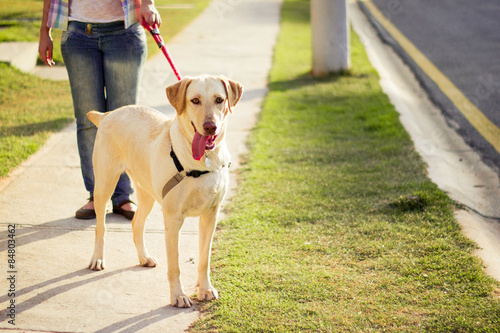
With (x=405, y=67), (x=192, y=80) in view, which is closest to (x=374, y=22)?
(x=405, y=67)

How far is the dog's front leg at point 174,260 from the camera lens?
3.37 m

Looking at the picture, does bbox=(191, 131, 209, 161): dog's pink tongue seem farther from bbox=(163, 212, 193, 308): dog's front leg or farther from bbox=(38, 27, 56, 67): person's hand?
bbox=(38, 27, 56, 67): person's hand

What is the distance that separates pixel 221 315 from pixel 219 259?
0.74 m

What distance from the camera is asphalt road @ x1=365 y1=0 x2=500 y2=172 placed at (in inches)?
295

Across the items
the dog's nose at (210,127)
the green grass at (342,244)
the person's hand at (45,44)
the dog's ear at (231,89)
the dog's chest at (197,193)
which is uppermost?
the person's hand at (45,44)

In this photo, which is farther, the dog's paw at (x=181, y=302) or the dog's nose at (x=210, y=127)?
the dog's paw at (x=181, y=302)

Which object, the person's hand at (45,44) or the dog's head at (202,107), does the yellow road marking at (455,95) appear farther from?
the person's hand at (45,44)

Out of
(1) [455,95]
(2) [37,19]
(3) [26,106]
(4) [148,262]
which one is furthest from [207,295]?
(2) [37,19]

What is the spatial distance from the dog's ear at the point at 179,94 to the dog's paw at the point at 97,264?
1.35 metres

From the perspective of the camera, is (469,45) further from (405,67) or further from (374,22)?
(374,22)

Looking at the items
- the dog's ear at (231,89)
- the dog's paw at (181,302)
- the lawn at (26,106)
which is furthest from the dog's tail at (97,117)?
the lawn at (26,106)

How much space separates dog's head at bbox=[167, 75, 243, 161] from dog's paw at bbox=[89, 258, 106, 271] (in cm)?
126

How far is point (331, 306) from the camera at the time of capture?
134 inches

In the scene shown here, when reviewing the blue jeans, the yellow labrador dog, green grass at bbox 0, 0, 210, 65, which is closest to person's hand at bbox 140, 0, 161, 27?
the blue jeans
